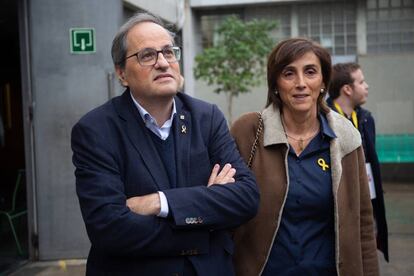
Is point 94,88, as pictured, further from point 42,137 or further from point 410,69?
point 410,69

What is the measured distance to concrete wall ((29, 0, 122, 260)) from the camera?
20.6 ft

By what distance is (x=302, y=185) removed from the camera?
8.46 feet

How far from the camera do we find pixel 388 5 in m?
15.8

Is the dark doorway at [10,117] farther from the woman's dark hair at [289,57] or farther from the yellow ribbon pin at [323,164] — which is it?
the yellow ribbon pin at [323,164]

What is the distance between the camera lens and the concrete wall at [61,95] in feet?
20.6

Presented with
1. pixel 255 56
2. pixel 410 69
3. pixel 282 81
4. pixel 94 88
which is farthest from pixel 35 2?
pixel 410 69

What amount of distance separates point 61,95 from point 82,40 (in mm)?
678

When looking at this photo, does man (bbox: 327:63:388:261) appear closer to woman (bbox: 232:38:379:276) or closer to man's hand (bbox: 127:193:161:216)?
woman (bbox: 232:38:379:276)

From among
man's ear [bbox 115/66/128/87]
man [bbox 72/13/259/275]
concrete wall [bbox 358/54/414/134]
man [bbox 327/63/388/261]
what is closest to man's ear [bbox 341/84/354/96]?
man [bbox 327/63/388/261]

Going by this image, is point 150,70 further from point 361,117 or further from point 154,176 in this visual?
point 361,117

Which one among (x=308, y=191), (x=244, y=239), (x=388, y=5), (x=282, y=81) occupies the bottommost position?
(x=244, y=239)

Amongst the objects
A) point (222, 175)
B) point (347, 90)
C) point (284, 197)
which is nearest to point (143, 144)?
point (222, 175)

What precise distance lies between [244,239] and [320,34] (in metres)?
14.7

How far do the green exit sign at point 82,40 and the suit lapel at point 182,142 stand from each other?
164 inches
